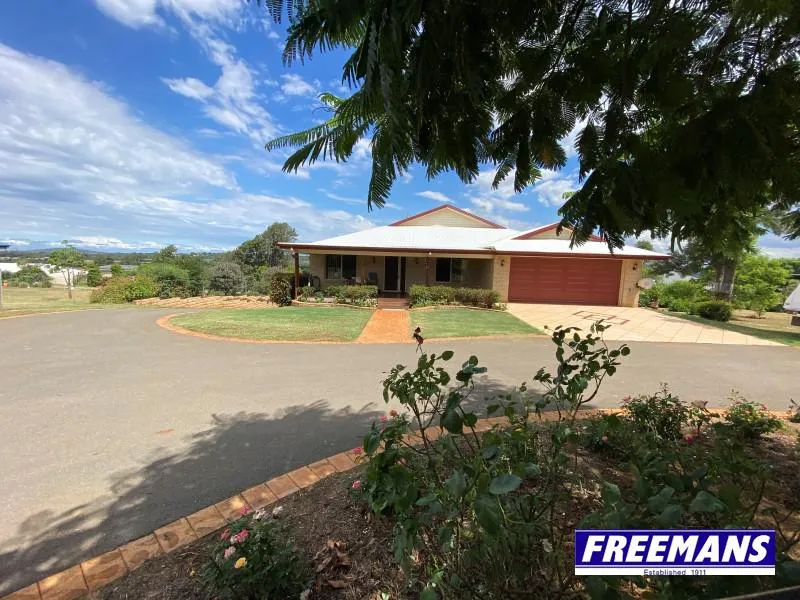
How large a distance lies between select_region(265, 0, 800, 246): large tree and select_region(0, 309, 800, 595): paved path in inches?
113

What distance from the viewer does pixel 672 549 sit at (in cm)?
117

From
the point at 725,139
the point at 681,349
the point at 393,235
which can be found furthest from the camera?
the point at 393,235

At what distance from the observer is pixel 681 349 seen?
912 cm

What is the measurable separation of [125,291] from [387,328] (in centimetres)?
1533

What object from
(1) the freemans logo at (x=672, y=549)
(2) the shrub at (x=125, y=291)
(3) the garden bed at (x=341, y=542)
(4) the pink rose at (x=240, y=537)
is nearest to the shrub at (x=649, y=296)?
(3) the garden bed at (x=341, y=542)

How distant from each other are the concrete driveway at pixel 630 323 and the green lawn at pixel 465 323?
873 millimetres

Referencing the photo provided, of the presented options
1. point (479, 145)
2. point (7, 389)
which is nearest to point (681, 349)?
point (479, 145)

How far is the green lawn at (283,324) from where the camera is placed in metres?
9.44

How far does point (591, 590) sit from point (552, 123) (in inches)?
89.8

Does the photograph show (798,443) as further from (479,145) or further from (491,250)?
(491,250)

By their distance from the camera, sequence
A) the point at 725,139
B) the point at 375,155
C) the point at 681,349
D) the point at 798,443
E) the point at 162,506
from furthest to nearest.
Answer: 1. the point at 681,349
2. the point at 798,443
3. the point at 162,506
4. the point at 725,139
5. the point at 375,155

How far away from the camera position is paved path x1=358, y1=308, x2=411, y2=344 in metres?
9.47

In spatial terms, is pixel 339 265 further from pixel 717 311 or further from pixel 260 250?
pixel 260 250

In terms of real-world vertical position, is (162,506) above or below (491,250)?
below
